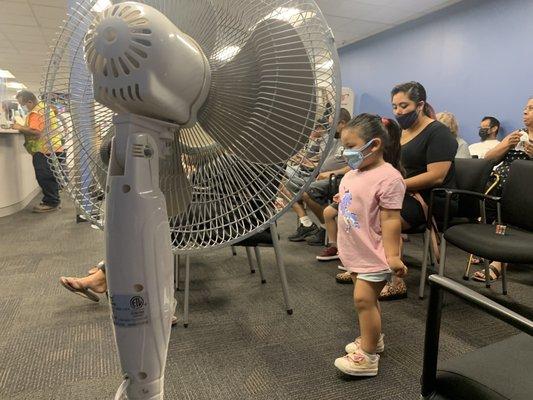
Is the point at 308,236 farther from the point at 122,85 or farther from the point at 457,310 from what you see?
the point at 122,85

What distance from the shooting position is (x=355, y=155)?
44.9 inches

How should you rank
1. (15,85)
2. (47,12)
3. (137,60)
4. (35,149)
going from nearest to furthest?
1. (137,60)
2. (35,149)
3. (47,12)
4. (15,85)

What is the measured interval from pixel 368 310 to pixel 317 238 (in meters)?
1.58

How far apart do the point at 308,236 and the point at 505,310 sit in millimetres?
2268

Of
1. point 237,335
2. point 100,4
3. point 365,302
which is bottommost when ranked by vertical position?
point 237,335

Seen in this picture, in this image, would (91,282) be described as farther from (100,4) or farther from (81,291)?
(100,4)

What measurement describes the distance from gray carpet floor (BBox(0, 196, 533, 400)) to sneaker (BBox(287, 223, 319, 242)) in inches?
19.8

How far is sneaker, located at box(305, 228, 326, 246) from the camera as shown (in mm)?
2719

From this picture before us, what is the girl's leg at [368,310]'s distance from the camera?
3.83ft

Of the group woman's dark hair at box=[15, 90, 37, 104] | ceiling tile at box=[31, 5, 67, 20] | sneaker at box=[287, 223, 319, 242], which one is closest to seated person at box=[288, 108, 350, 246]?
sneaker at box=[287, 223, 319, 242]

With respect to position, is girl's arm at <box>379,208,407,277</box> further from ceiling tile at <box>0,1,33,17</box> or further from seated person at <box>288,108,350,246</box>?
ceiling tile at <box>0,1,33,17</box>

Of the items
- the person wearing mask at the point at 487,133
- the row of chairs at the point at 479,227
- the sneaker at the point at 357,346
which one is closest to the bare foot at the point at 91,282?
the row of chairs at the point at 479,227

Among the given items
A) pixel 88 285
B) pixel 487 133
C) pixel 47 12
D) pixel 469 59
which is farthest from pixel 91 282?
pixel 47 12

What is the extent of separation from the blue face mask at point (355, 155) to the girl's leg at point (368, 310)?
362mm
